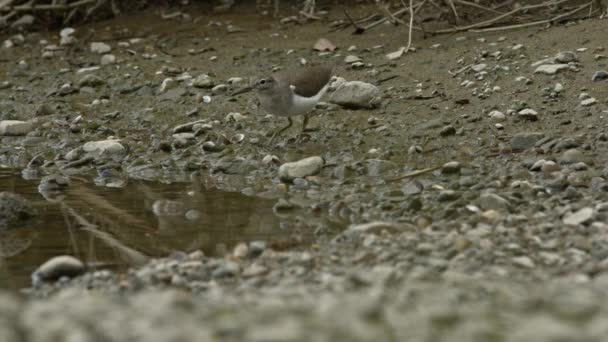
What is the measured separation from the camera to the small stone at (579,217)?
6.62m

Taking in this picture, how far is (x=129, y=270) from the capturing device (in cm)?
650

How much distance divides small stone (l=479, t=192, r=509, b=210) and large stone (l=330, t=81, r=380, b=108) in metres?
2.79

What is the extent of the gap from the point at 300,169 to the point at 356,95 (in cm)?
156

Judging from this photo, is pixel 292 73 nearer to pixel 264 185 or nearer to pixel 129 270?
pixel 264 185

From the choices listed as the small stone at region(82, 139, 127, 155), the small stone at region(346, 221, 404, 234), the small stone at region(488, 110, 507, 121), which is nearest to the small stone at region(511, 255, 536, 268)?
the small stone at region(346, 221, 404, 234)

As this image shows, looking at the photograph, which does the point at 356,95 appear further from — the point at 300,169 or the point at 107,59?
the point at 107,59

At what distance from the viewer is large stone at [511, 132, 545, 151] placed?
852 cm

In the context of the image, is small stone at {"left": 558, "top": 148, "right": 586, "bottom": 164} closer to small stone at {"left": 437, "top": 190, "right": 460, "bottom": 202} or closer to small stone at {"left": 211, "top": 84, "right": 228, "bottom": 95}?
small stone at {"left": 437, "top": 190, "right": 460, "bottom": 202}

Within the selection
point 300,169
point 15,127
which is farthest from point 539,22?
point 15,127

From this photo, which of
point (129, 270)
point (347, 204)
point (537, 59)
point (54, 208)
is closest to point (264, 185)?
point (347, 204)

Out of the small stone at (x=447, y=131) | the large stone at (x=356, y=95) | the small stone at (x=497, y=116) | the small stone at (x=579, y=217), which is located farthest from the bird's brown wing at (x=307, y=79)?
the small stone at (x=579, y=217)

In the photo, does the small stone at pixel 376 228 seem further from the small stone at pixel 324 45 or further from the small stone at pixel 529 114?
the small stone at pixel 324 45

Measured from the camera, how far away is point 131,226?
775cm

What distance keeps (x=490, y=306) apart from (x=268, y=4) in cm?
975
